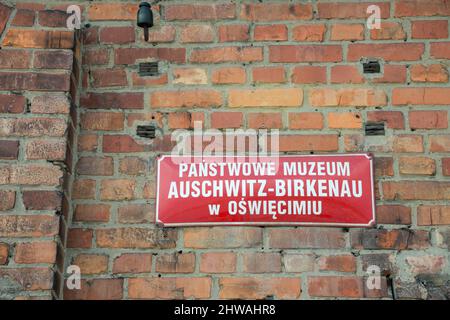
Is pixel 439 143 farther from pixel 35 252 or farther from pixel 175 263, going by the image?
pixel 35 252

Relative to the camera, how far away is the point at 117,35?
2.93 m

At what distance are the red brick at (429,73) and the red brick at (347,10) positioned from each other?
0.25 meters

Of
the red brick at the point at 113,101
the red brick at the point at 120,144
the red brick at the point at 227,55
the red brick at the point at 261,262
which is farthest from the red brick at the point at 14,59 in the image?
the red brick at the point at 261,262

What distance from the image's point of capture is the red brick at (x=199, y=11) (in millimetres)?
2924

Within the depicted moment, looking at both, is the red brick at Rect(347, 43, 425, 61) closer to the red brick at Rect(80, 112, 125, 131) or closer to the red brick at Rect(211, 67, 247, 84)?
the red brick at Rect(211, 67, 247, 84)

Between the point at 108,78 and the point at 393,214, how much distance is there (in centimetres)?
120

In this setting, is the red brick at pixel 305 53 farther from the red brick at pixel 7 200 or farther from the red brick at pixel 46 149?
the red brick at pixel 7 200

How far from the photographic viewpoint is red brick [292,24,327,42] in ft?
9.48

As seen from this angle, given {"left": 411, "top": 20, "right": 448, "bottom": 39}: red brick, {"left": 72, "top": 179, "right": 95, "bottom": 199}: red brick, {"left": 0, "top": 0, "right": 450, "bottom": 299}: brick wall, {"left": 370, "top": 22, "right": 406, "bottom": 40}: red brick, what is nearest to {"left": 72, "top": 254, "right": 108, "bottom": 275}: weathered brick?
{"left": 0, "top": 0, "right": 450, "bottom": 299}: brick wall

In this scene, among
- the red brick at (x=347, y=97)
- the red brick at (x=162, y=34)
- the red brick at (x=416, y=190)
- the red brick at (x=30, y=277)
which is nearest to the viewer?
the red brick at (x=30, y=277)

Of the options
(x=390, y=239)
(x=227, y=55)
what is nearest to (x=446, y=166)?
(x=390, y=239)

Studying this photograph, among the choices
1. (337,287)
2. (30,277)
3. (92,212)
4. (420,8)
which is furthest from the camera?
(420,8)
